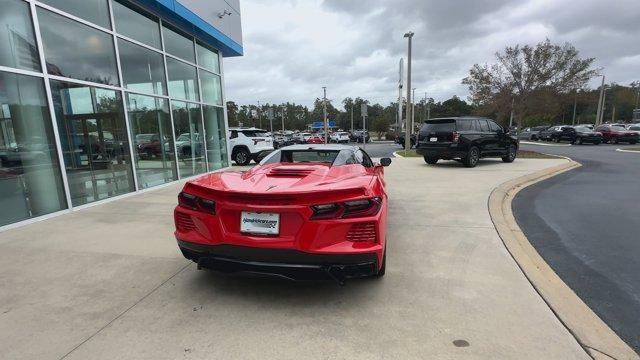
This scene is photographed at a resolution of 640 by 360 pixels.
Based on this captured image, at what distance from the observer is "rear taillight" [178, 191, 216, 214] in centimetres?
274

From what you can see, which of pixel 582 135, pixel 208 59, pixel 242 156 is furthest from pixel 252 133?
pixel 582 135

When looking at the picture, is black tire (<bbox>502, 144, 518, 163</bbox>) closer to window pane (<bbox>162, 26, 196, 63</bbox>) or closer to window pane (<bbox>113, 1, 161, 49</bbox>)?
window pane (<bbox>162, 26, 196, 63</bbox>)

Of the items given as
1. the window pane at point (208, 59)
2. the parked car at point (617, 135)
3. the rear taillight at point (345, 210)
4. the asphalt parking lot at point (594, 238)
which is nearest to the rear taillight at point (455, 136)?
the asphalt parking lot at point (594, 238)

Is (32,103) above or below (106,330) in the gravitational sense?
above

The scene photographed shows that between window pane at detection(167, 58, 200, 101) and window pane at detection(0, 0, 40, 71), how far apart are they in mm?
3768

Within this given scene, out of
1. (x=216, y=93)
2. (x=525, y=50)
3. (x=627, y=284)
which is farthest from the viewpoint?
(x=525, y=50)

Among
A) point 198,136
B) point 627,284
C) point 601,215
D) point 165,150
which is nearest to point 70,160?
point 165,150

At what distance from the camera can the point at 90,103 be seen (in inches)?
275

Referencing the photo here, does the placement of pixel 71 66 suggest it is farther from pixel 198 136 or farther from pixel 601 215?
pixel 601 215

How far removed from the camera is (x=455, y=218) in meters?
5.32

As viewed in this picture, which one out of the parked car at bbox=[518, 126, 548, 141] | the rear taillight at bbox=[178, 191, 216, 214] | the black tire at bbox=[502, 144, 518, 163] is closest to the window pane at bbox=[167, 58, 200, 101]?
the rear taillight at bbox=[178, 191, 216, 214]

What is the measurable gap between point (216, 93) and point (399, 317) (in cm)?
1143

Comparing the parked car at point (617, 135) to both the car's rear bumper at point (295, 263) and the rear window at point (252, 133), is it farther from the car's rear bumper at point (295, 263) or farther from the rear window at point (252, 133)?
the car's rear bumper at point (295, 263)

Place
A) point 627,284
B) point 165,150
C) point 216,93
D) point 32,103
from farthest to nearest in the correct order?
point 216,93 < point 165,150 < point 32,103 < point 627,284
